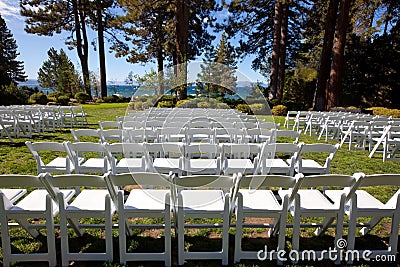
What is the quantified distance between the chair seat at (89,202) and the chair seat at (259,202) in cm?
137

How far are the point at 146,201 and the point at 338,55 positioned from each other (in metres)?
18.4

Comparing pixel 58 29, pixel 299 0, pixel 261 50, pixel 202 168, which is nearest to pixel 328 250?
pixel 202 168

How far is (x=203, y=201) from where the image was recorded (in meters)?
2.97

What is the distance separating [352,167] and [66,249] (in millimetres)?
5976

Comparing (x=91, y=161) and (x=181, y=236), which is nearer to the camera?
(x=181, y=236)

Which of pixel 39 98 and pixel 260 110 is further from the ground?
pixel 39 98

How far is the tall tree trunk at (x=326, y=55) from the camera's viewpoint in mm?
18641

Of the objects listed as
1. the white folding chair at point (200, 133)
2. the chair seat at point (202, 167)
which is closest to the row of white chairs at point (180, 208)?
the chair seat at point (202, 167)

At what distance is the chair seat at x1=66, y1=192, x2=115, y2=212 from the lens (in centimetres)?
270

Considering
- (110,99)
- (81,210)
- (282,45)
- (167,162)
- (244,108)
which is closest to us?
(81,210)

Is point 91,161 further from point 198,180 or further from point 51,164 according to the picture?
point 198,180

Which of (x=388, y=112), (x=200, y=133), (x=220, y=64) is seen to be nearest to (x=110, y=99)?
(x=220, y=64)

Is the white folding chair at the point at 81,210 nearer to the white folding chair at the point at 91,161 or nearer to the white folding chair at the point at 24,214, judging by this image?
the white folding chair at the point at 24,214

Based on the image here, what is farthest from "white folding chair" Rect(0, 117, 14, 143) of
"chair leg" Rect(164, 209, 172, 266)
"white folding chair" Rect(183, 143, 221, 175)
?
"chair leg" Rect(164, 209, 172, 266)
